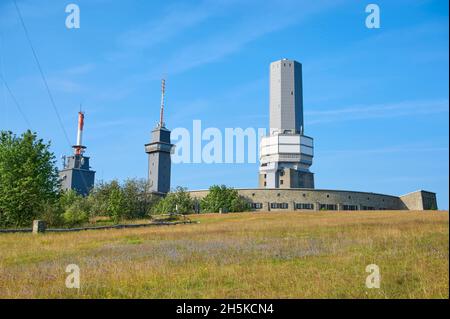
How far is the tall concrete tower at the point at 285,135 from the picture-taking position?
589 feet

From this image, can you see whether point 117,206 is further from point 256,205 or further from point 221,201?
point 256,205

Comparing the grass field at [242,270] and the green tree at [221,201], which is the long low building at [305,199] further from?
the grass field at [242,270]

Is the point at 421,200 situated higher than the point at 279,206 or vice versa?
the point at 421,200

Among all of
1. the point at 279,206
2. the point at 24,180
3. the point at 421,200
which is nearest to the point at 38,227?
the point at 24,180

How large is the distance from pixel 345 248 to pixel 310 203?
350 feet

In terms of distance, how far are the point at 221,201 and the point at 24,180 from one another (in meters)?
67.7

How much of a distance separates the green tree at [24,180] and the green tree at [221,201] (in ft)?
205

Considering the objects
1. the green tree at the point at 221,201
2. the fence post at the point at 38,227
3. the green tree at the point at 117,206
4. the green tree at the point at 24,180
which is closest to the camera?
the fence post at the point at 38,227

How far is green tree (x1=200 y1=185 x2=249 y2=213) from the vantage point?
366 feet

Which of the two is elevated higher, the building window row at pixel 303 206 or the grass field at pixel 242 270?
the building window row at pixel 303 206

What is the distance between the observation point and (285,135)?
598 feet

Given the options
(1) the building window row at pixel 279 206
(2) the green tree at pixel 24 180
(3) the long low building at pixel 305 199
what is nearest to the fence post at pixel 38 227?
(2) the green tree at pixel 24 180
